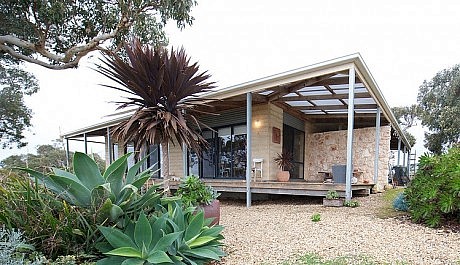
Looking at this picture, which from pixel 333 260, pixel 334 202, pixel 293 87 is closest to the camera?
pixel 333 260

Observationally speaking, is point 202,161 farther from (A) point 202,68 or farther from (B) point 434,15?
(B) point 434,15

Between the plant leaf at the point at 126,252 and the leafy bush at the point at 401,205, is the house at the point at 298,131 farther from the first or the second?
the plant leaf at the point at 126,252

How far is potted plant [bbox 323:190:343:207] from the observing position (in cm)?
580

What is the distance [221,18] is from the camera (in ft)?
45.0

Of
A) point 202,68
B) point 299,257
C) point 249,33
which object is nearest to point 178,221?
point 299,257

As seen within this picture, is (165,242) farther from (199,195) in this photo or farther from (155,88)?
(155,88)

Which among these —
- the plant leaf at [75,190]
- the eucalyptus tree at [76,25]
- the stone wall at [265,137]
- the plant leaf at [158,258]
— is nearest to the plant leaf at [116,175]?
the plant leaf at [75,190]

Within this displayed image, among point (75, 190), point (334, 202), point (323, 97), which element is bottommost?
point (334, 202)

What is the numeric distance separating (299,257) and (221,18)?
12710mm

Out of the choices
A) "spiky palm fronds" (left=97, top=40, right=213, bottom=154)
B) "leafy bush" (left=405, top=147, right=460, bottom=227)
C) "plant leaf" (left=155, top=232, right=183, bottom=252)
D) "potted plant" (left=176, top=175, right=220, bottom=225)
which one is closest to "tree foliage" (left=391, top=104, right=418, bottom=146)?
"leafy bush" (left=405, top=147, right=460, bottom=227)

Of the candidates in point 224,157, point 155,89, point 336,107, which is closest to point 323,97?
point 336,107

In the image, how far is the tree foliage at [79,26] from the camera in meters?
7.82

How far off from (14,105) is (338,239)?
53.5 ft

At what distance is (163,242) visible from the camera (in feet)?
7.42
